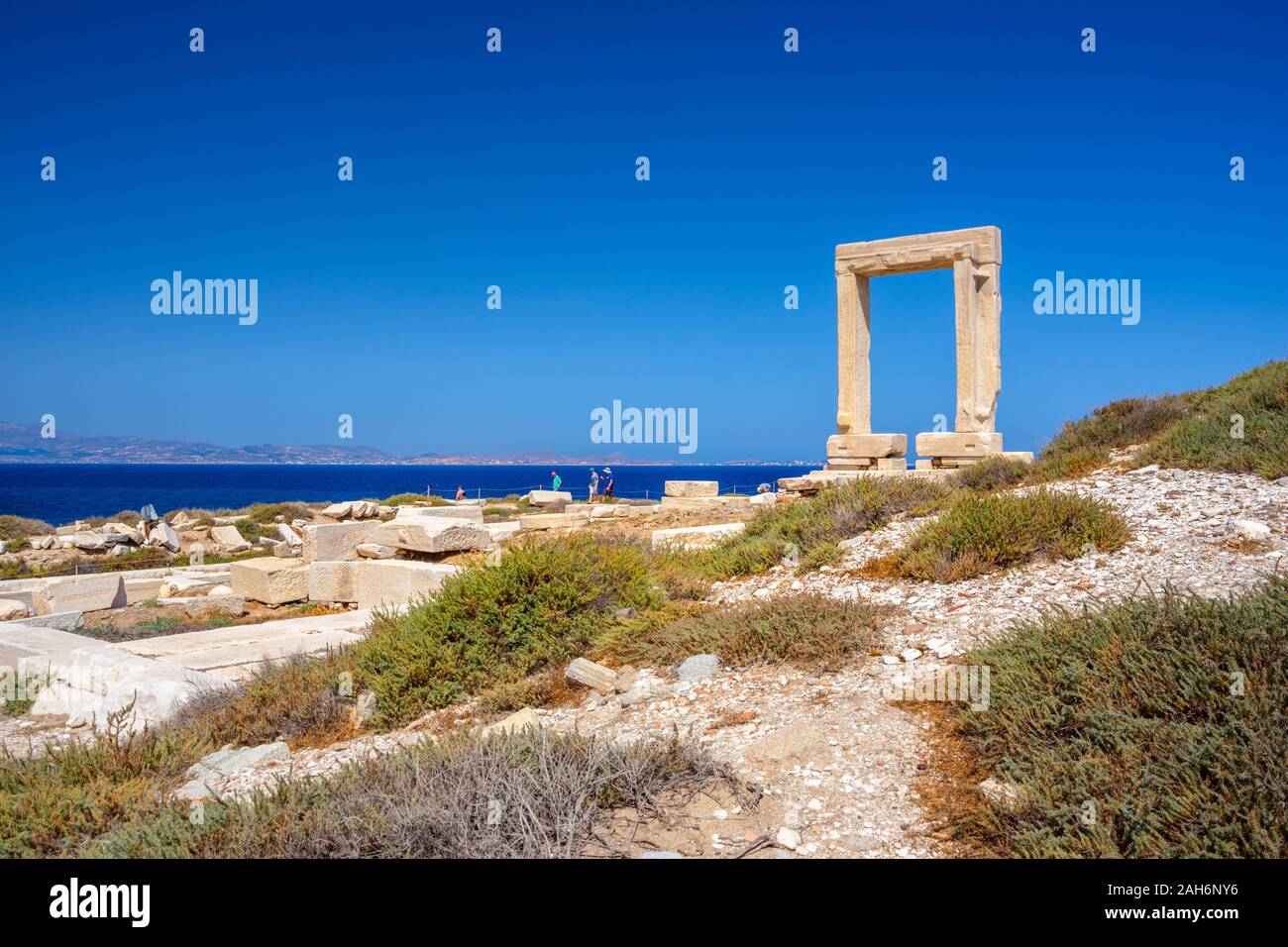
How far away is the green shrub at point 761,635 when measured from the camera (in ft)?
18.8

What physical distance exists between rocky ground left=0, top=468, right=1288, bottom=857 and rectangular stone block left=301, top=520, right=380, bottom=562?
6483 millimetres

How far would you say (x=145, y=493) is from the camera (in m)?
87.3

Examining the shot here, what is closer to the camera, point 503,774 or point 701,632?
point 503,774

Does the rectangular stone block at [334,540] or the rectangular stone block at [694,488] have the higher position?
the rectangular stone block at [694,488]

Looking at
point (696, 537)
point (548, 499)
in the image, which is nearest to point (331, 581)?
point (696, 537)

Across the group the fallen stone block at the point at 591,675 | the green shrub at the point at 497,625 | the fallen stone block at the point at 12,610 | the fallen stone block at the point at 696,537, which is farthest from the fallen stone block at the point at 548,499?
the fallen stone block at the point at 591,675

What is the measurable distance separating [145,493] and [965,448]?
91898 millimetres

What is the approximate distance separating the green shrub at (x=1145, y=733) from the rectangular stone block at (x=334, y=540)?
1110 centimetres

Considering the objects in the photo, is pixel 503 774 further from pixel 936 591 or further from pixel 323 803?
pixel 936 591

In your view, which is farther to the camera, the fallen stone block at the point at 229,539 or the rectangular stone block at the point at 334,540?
the fallen stone block at the point at 229,539

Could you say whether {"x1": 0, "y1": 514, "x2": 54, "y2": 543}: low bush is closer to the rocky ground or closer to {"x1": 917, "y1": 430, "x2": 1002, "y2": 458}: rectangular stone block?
the rocky ground

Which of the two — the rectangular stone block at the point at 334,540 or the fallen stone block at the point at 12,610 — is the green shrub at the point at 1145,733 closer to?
the rectangular stone block at the point at 334,540

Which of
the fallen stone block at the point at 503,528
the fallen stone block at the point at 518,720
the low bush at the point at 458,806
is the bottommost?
the fallen stone block at the point at 518,720
